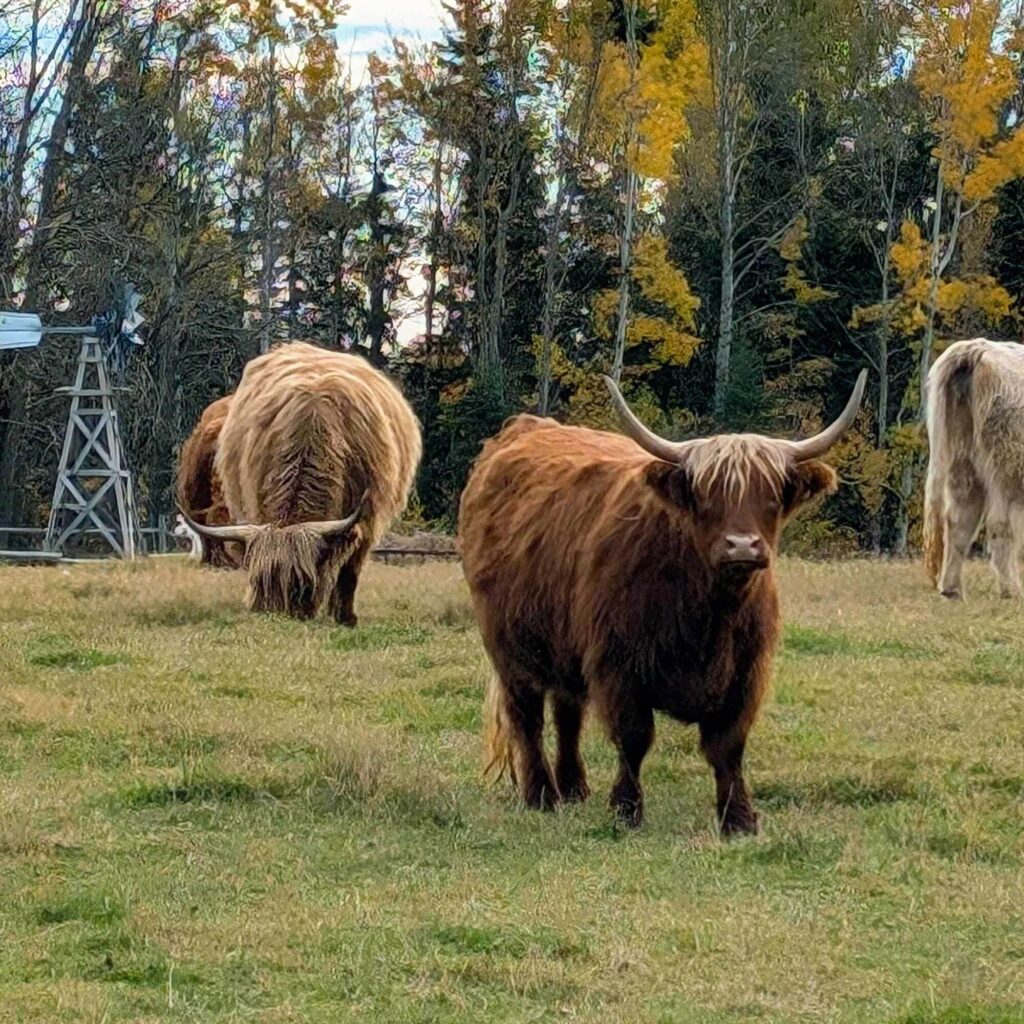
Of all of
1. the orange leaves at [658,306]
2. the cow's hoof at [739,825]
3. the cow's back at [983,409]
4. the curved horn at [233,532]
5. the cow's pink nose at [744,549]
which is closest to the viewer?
the cow's pink nose at [744,549]

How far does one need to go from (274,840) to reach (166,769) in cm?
131

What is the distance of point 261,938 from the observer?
4.84m

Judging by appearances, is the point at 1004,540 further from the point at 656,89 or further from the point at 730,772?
the point at 656,89

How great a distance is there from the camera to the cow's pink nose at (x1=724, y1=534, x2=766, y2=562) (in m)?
5.72

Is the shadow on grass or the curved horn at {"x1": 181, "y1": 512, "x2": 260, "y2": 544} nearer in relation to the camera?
the shadow on grass

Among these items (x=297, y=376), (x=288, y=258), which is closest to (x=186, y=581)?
(x=297, y=376)

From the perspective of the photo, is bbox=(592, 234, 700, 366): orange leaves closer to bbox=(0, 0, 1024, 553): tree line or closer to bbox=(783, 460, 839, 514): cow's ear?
bbox=(0, 0, 1024, 553): tree line

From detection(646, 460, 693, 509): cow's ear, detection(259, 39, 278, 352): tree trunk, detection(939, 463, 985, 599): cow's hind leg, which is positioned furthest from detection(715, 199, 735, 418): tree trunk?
detection(646, 460, 693, 509): cow's ear

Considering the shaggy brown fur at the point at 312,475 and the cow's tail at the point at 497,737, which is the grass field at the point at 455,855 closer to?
the cow's tail at the point at 497,737

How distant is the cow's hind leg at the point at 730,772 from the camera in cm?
626

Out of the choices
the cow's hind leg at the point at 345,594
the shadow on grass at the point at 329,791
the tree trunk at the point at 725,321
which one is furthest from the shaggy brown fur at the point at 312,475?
the tree trunk at the point at 725,321

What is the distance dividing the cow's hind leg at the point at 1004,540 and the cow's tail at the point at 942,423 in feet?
1.40

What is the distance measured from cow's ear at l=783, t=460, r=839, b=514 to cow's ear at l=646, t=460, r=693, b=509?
1.09 feet

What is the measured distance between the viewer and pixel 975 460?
13273 millimetres
